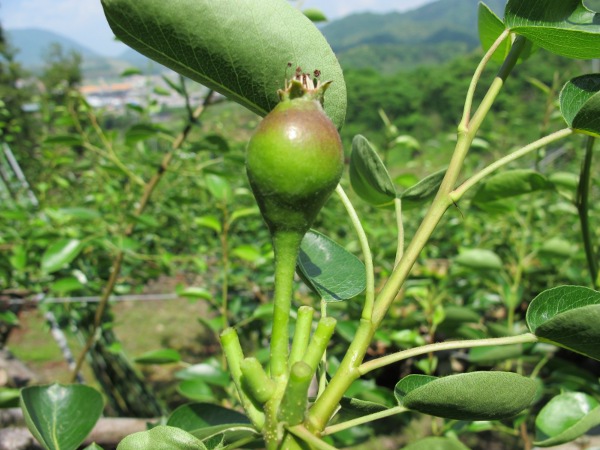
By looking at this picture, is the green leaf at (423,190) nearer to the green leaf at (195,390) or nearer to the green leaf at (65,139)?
the green leaf at (195,390)

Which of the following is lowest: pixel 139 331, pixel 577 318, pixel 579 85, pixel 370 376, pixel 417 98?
pixel 417 98

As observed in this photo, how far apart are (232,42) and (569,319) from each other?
39cm

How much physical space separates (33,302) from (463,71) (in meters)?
35.4

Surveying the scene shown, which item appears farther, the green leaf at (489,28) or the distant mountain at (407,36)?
the distant mountain at (407,36)

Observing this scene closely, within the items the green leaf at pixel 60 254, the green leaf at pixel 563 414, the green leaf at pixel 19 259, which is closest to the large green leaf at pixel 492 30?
the green leaf at pixel 563 414

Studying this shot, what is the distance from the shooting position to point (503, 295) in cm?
165

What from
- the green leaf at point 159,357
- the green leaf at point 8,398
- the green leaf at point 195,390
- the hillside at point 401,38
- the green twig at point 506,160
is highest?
the green twig at point 506,160

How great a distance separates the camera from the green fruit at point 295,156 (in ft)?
1.24

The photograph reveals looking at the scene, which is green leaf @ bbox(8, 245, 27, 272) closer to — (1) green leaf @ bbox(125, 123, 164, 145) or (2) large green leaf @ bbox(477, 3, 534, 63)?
(1) green leaf @ bbox(125, 123, 164, 145)

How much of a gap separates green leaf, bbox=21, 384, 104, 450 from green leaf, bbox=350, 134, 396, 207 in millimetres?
460

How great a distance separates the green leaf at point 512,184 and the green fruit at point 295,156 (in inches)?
24.1

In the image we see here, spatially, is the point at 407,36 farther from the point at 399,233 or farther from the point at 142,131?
the point at 399,233

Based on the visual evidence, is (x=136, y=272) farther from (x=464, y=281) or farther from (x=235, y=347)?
(x=235, y=347)

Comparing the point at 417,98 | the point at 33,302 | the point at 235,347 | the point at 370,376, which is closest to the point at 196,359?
the point at 33,302
